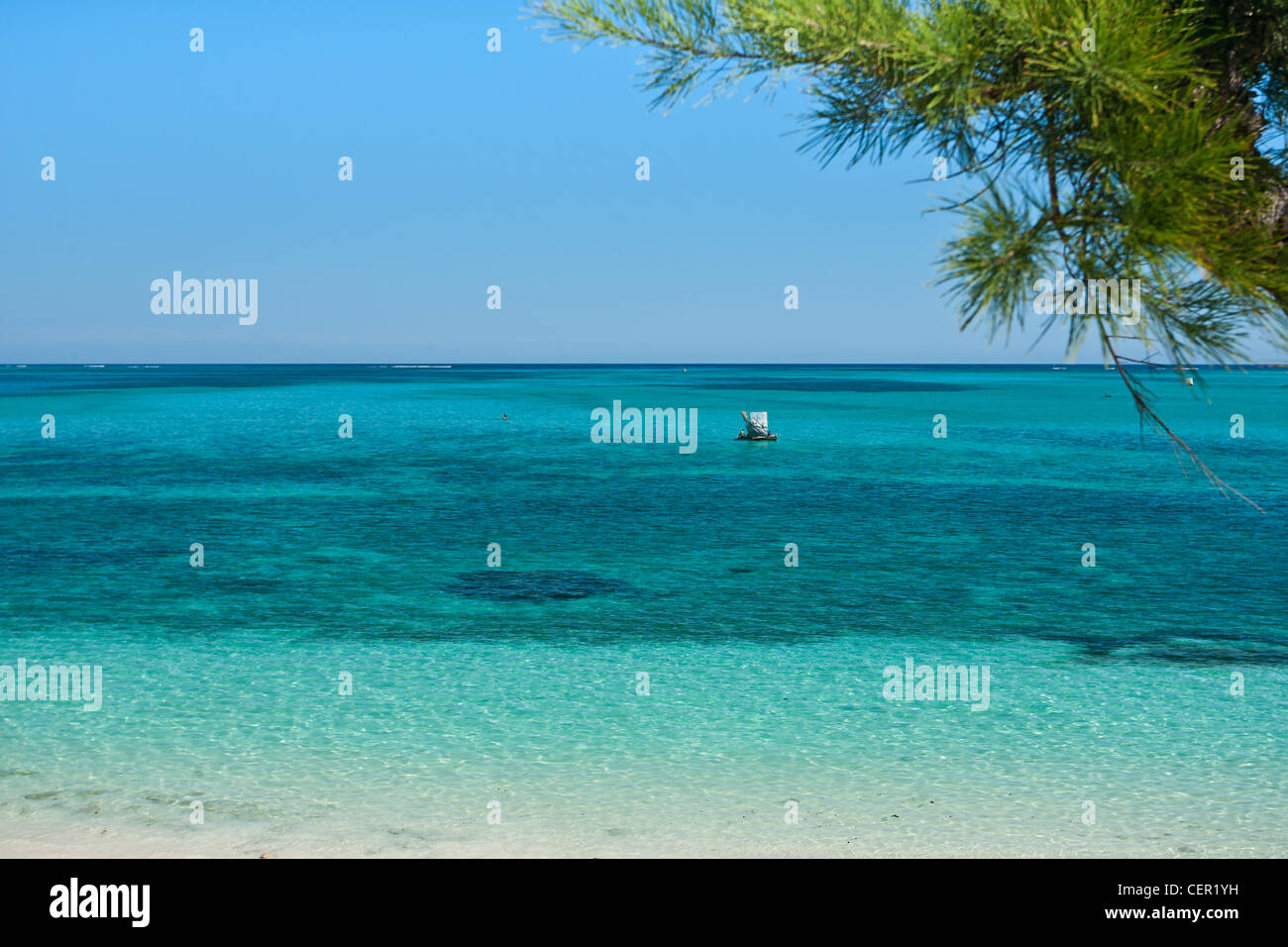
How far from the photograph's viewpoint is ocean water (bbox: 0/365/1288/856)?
1001 centimetres

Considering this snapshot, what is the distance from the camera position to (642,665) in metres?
15.6

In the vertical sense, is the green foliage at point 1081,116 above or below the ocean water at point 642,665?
above

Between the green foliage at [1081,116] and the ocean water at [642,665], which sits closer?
the green foliage at [1081,116]

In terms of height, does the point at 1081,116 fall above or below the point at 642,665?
above

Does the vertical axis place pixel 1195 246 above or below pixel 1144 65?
below

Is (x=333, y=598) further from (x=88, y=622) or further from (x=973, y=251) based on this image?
(x=973, y=251)

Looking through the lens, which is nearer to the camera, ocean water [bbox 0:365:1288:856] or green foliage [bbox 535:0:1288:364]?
green foliage [bbox 535:0:1288:364]

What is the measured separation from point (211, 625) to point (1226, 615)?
16517mm

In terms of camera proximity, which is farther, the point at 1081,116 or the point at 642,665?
the point at 642,665

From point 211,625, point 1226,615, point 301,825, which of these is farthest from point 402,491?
point 301,825

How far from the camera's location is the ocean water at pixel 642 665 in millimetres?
10008

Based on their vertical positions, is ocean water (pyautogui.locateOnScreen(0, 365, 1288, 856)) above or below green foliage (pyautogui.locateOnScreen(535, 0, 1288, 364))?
below
